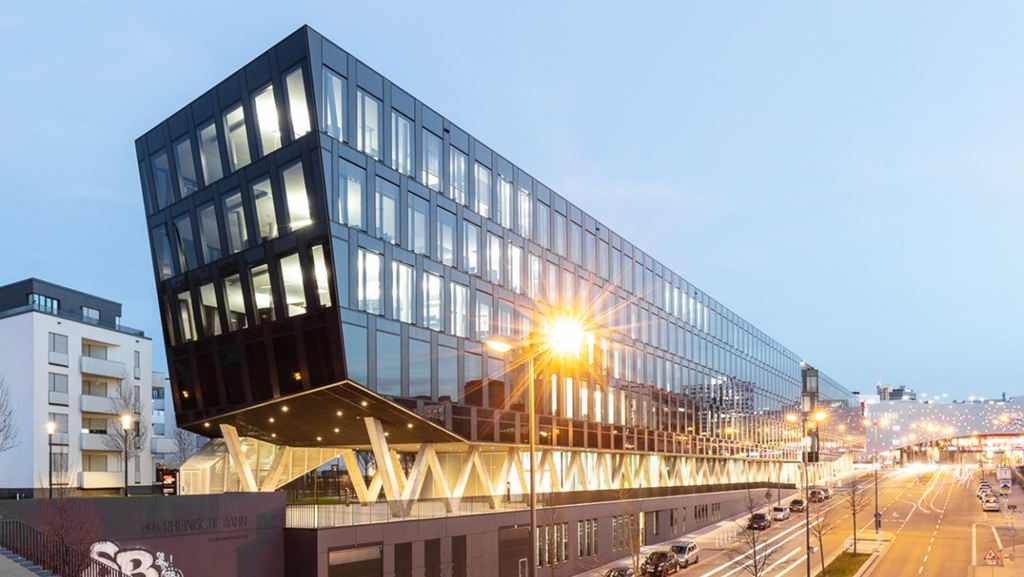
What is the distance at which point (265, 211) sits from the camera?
39562 millimetres

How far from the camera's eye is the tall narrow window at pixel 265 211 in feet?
128


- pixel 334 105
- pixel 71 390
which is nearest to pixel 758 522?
pixel 334 105

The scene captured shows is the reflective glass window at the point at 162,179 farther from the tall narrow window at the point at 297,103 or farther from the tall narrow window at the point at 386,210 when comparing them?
the tall narrow window at the point at 386,210

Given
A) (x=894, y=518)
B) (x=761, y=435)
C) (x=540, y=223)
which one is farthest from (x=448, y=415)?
(x=761, y=435)

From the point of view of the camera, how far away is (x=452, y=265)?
44719 mm

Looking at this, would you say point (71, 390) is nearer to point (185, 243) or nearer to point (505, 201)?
point (185, 243)

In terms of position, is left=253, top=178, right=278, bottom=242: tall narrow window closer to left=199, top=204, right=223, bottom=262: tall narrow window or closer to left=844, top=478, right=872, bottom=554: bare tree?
left=199, top=204, right=223, bottom=262: tall narrow window

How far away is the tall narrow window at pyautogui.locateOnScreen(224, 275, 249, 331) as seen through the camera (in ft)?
135

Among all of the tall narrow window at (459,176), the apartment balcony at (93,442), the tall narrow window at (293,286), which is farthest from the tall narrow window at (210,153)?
the apartment balcony at (93,442)

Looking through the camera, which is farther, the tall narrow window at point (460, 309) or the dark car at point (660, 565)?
the dark car at point (660, 565)

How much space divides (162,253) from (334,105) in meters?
14.0

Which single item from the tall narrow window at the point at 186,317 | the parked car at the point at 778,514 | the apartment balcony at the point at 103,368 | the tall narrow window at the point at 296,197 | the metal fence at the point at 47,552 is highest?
the tall narrow window at the point at 296,197

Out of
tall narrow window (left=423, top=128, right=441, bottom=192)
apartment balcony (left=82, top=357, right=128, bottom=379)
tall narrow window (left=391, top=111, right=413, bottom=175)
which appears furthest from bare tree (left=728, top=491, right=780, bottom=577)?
apartment balcony (left=82, top=357, right=128, bottom=379)

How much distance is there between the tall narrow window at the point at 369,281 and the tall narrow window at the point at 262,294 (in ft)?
14.2
